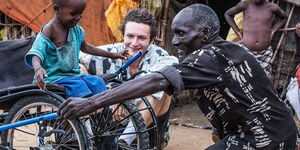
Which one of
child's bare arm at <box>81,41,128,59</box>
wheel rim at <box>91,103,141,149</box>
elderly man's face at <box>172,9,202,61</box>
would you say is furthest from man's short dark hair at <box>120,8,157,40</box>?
elderly man's face at <box>172,9,202,61</box>

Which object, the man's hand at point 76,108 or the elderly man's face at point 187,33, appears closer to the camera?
the man's hand at point 76,108

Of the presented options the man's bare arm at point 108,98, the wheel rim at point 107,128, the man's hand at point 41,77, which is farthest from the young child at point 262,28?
the man's bare arm at point 108,98

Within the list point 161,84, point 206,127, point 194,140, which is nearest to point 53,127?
point 161,84

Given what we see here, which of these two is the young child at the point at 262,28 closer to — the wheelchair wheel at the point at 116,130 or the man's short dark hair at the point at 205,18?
the wheelchair wheel at the point at 116,130

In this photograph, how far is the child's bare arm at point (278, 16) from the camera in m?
5.71

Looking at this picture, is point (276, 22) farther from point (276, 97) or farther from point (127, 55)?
point (276, 97)

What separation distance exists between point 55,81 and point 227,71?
1.39 meters

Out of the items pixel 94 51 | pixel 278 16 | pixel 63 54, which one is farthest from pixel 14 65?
pixel 278 16

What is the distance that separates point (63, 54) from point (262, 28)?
9.48 ft

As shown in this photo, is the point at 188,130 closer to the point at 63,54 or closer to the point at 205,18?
the point at 63,54

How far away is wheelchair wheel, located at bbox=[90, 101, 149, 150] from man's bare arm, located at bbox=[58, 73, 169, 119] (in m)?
1.14

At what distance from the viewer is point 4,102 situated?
3.42 meters

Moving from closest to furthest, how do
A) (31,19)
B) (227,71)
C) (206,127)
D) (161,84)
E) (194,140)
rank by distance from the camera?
(161,84) < (227,71) < (194,140) < (206,127) < (31,19)

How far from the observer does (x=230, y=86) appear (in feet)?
8.16
